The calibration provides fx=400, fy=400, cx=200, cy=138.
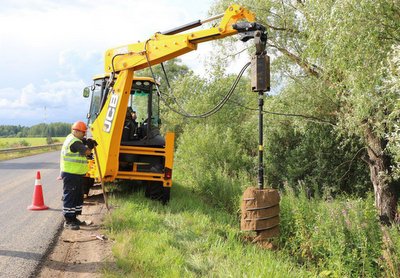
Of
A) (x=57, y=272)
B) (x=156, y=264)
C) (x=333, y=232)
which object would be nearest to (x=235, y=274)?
(x=156, y=264)

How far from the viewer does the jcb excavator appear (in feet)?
27.4

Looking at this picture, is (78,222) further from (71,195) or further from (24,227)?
(24,227)

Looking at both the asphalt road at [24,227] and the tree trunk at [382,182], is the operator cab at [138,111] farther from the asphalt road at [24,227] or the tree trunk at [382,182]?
the tree trunk at [382,182]

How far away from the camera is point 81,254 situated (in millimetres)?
5539

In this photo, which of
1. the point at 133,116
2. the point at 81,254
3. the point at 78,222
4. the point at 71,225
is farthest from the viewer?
the point at 133,116

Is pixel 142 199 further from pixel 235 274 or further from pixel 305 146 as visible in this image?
pixel 305 146

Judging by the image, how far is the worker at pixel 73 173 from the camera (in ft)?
22.9

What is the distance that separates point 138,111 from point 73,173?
359 centimetres

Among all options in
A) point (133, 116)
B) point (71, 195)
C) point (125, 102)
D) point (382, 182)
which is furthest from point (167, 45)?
point (382, 182)

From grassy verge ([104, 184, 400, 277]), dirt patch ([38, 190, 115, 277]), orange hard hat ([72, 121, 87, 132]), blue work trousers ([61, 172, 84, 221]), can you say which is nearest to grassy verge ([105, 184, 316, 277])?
grassy verge ([104, 184, 400, 277])

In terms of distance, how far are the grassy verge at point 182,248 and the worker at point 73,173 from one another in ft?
2.23

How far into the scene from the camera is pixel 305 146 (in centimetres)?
1584

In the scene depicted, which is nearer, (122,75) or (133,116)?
(122,75)

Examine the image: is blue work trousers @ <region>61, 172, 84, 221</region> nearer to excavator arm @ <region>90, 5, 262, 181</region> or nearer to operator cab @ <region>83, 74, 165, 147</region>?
excavator arm @ <region>90, 5, 262, 181</region>
